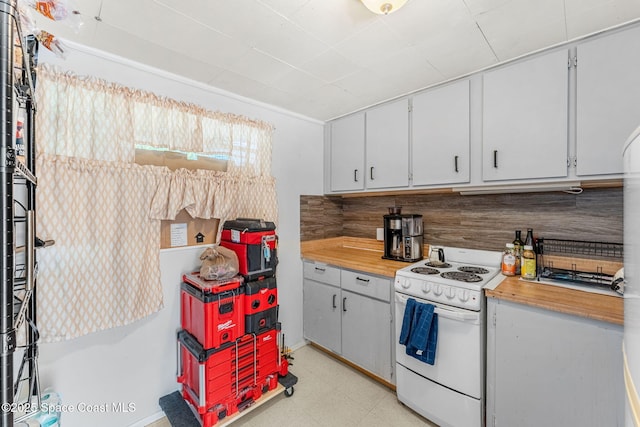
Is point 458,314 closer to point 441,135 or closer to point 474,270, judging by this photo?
point 474,270

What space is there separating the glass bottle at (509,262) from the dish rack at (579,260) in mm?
157

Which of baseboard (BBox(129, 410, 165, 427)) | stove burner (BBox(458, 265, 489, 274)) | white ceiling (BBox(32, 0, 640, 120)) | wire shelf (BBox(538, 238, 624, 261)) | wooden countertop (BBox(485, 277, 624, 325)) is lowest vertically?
baseboard (BBox(129, 410, 165, 427))

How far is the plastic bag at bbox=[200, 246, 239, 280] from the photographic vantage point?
1.84 metres

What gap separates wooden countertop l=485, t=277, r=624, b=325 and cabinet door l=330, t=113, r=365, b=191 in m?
1.51

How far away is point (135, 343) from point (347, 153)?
2.41 metres

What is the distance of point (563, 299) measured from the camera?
1427 millimetres

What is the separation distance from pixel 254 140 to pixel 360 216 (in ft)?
4.94

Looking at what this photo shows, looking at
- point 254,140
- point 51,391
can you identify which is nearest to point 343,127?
point 254,140

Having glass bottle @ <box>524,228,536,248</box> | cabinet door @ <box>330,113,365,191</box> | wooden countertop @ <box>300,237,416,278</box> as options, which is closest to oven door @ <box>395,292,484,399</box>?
wooden countertop @ <box>300,237,416,278</box>

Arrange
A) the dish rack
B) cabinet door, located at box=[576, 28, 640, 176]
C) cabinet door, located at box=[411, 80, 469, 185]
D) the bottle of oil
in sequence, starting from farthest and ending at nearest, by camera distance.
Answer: cabinet door, located at box=[411, 80, 469, 185] < the bottle of oil < the dish rack < cabinet door, located at box=[576, 28, 640, 176]

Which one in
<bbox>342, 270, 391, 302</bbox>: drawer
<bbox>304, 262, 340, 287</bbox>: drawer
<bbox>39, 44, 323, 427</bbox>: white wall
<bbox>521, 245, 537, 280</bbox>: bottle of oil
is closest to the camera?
<bbox>39, 44, 323, 427</bbox>: white wall

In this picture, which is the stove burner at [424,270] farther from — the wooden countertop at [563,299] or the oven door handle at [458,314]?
the wooden countertop at [563,299]

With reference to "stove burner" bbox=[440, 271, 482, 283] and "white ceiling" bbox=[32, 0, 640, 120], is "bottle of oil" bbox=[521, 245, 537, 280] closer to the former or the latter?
"stove burner" bbox=[440, 271, 482, 283]

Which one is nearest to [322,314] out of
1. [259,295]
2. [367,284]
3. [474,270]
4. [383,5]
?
[367,284]
